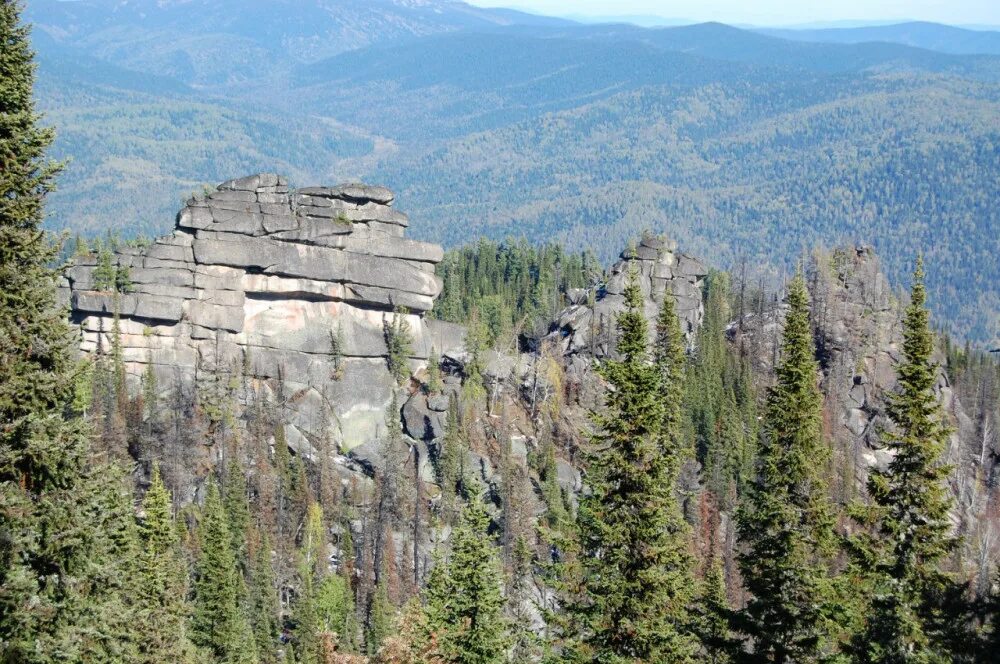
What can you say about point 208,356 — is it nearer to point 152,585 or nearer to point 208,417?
point 208,417

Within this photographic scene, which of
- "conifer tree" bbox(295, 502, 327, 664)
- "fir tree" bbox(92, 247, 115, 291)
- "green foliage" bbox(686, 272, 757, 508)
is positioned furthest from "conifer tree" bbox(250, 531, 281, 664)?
"green foliage" bbox(686, 272, 757, 508)

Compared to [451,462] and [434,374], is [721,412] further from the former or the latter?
[451,462]

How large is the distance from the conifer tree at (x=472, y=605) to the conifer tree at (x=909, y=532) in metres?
8.82

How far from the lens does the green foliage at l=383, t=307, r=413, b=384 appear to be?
11175cm

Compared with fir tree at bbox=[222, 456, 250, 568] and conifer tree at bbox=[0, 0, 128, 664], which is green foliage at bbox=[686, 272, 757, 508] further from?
conifer tree at bbox=[0, 0, 128, 664]

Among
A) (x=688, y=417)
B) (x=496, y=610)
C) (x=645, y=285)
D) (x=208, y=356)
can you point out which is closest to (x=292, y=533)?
(x=208, y=356)

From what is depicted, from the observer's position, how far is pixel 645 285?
124875 millimetres

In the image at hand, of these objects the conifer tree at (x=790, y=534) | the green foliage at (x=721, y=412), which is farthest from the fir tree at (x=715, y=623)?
the green foliage at (x=721, y=412)

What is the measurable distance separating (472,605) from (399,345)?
78.1m

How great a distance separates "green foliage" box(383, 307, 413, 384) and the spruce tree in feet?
266

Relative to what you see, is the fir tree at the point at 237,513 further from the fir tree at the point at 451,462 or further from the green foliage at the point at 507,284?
the green foliage at the point at 507,284

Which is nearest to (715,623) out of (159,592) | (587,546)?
(587,546)

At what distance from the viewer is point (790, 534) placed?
106ft

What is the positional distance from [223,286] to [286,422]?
12.4 meters
